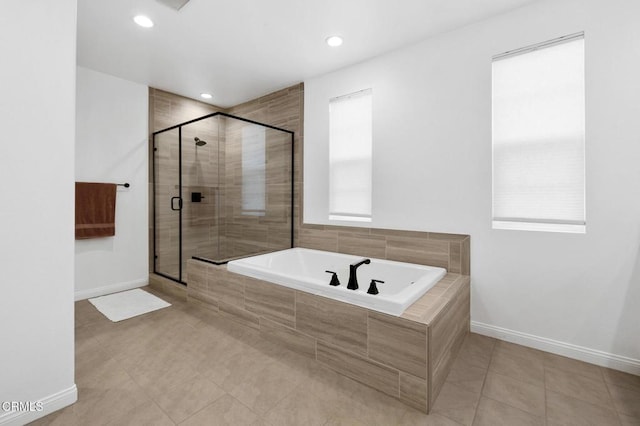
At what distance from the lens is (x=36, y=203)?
4.66 ft

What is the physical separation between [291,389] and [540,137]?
93.0 inches

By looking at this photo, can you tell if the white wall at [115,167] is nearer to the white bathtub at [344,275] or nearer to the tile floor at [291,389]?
the tile floor at [291,389]

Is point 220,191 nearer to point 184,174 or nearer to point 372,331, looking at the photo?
point 184,174

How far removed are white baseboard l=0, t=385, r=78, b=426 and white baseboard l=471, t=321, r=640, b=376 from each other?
2669mm

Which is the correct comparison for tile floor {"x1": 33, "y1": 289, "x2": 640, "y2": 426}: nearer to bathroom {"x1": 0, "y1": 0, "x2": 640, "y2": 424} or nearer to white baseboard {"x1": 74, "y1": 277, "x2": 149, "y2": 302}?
bathroom {"x1": 0, "y1": 0, "x2": 640, "y2": 424}

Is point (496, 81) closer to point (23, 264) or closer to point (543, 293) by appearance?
point (543, 293)

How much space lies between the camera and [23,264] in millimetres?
1389

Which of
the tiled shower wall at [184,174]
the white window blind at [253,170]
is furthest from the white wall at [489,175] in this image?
the tiled shower wall at [184,174]

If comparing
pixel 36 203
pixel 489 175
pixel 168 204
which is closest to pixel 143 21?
pixel 36 203

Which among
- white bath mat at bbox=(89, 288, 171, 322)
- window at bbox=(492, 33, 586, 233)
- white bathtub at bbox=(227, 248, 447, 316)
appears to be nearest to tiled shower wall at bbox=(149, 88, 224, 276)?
white bath mat at bbox=(89, 288, 171, 322)

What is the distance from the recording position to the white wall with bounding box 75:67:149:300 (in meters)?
3.12

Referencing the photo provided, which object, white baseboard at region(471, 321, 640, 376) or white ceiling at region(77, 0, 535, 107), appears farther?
white ceiling at region(77, 0, 535, 107)

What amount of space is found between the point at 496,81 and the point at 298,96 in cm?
202

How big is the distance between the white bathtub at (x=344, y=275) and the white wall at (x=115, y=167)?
5.61 ft
